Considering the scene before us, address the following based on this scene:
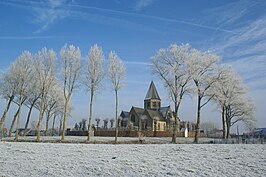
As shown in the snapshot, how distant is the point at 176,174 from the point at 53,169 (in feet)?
18.9

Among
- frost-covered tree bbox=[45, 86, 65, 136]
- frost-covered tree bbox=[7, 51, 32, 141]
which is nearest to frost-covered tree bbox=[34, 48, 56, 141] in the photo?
frost-covered tree bbox=[7, 51, 32, 141]

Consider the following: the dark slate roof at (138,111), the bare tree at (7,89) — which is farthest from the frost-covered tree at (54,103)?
the dark slate roof at (138,111)

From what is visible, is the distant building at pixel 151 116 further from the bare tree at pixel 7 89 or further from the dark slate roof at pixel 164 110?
the bare tree at pixel 7 89

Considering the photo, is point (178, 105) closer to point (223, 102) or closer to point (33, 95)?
point (223, 102)

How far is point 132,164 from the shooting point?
13.4m

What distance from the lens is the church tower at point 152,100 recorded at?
90.9 metres

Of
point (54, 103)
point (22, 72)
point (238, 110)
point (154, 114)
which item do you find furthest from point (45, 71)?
point (154, 114)

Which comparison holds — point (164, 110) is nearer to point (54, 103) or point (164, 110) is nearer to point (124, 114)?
point (124, 114)

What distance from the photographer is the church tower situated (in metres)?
90.9

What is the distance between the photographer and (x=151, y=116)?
259 feet

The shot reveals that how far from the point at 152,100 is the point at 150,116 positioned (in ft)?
43.6

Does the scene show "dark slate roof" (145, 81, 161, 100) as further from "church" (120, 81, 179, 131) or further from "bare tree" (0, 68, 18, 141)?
"bare tree" (0, 68, 18, 141)

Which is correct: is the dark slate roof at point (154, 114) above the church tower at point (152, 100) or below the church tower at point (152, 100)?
below

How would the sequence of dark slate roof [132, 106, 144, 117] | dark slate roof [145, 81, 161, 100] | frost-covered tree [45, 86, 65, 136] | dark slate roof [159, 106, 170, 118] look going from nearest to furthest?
frost-covered tree [45, 86, 65, 136] → dark slate roof [132, 106, 144, 117] → dark slate roof [159, 106, 170, 118] → dark slate roof [145, 81, 161, 100]
